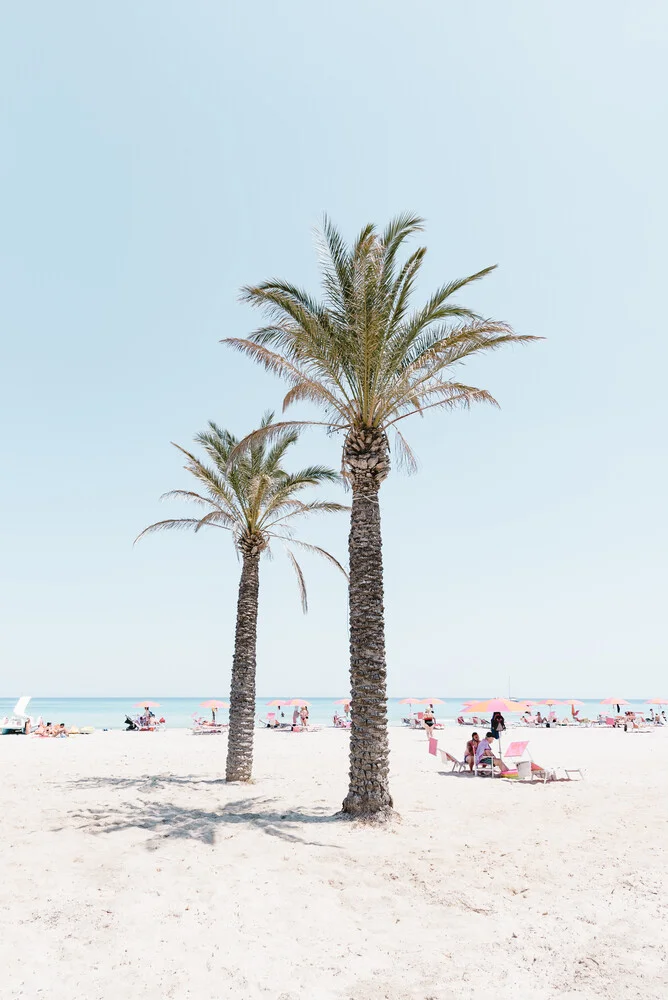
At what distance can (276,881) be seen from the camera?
6.97 meters

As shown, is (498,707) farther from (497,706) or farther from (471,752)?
(471,752)

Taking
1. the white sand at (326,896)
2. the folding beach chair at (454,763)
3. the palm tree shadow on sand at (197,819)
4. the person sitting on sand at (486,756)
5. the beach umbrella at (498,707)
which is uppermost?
the beach umbrella at (498,707)

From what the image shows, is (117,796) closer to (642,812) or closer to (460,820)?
(460,820)

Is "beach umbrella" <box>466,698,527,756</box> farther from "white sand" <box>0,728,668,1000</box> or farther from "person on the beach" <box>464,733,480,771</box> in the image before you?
"white sand" <box>0,728,668,1000</box>

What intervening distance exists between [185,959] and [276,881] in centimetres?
191

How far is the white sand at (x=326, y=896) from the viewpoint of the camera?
495 centimetres

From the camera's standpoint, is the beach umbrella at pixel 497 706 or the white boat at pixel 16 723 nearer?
the beach umbrella at pixel 497 706

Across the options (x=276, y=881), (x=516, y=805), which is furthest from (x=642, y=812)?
(x=276, y=881)

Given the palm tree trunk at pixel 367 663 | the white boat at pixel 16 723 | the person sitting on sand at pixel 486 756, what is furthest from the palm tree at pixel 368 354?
the white boat at pixel 16 723

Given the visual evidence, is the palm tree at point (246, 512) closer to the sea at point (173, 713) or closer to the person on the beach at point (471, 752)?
the person on the beach at point (471, 752)

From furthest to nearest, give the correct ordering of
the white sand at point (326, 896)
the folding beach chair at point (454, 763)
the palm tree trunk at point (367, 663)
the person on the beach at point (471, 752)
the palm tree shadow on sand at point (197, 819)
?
1. the folding beach chair at point (454, 763)
2. the person on the beach at point (471, 752)
3. the palm tree trunk at point (367, 663)
4. the palm tree shadow on sand at point (197, 819)
5. the white sand at point (326, 896)

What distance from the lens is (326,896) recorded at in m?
6.64

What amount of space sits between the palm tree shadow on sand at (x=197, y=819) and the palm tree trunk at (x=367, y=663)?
745 mm

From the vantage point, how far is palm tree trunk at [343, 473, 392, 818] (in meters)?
9.80
